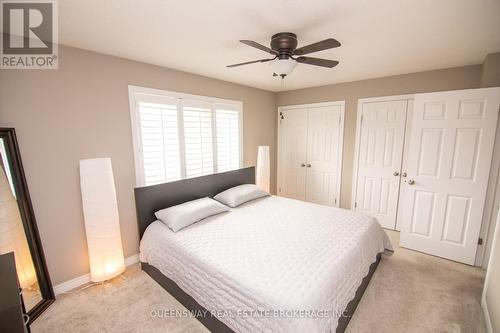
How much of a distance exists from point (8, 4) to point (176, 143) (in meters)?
1.77

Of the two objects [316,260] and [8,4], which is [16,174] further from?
[316,260]

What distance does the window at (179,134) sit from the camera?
2.62 metres

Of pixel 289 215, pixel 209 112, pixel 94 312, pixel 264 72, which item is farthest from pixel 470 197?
pixel 94 312

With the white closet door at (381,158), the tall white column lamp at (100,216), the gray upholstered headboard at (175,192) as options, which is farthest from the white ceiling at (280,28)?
the gray upholstered headboard at (175,192)

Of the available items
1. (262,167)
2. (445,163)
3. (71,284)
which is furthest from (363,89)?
(71,284)

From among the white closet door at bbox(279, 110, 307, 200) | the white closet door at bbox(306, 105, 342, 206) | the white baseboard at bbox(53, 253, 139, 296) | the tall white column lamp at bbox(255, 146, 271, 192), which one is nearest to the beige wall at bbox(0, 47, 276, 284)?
the white baseboard at bbox(53, 253, 139, 296)

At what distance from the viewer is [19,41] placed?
186 cm

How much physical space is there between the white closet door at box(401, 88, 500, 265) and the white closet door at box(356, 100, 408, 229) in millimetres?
563

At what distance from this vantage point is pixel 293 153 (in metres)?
4.55

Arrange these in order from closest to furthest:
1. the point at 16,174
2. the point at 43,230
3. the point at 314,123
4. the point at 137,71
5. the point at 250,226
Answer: the point at 16,174
the point at 43,230
the point at 250,226
the point at 137,71
the point at 314,123

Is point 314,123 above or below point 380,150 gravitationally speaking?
above

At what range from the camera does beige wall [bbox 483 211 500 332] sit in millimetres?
1622

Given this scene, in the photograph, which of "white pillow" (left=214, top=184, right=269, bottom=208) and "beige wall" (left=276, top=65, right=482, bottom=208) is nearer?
"beige wall" (left=276, top=65, right=482, bottom=208)

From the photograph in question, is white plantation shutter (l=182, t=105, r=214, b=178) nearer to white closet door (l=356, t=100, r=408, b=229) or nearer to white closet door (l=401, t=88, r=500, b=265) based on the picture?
white closet door (l=356, t=100, r=408, b=229)
